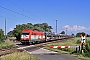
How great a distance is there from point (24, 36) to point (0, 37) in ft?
31.3

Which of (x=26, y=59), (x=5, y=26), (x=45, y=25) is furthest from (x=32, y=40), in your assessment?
(x=45, y=25)

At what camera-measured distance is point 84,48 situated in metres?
26.5

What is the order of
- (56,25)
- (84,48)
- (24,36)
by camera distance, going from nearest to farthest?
(84,48) < (24,36) < (56,25)

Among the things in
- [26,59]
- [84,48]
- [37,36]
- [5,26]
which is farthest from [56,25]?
[26,59]

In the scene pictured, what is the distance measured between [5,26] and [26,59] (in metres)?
59.0

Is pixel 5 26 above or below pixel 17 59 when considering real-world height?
above

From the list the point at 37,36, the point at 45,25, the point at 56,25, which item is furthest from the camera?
the point at 45,25

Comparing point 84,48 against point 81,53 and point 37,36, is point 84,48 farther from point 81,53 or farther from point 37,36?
point 37,36

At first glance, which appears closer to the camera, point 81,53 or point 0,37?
point 81,53

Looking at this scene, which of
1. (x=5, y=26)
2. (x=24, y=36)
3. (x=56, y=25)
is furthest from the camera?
(x=56, y=25)

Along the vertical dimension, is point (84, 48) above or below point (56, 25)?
below

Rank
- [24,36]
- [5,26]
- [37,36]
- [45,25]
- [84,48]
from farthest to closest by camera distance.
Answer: [45,25]
[5,26]
[37,36]
[24,36]
[84,48]

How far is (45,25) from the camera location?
181 m

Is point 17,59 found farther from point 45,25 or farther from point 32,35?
point 45,25
